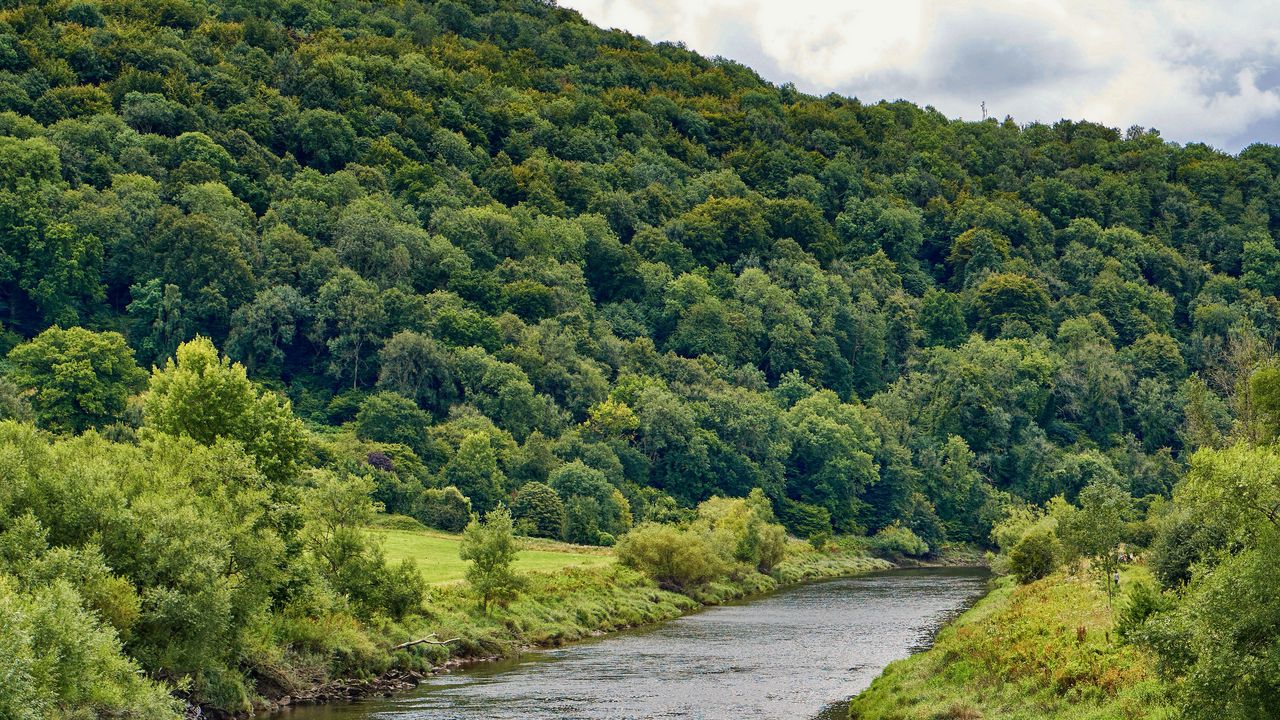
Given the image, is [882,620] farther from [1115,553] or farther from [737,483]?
[737,483]

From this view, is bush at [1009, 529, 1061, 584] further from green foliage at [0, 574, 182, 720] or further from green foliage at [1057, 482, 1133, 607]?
green foliage at [0, 574, 182, 720]

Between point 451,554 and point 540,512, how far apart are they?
90.4ft

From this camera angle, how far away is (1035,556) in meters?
89.2

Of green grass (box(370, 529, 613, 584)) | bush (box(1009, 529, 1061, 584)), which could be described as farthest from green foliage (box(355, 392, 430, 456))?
bush (box(1009, 529, 1061, 584))

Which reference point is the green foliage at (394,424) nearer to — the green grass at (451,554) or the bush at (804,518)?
the green grass at (451,554)

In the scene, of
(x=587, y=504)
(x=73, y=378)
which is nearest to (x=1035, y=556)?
(x=587, y=504)

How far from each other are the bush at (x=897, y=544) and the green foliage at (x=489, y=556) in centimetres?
9030

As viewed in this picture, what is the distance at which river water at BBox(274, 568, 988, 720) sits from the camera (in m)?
49.3

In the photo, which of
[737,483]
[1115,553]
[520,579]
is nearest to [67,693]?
[520,579]

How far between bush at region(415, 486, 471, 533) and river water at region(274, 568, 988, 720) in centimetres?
2537

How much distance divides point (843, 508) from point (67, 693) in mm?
129149

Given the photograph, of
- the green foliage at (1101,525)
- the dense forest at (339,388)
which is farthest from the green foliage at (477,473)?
the green foliage at (1101,525)

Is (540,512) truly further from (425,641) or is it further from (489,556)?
(425,641)

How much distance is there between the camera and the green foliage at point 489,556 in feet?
227
